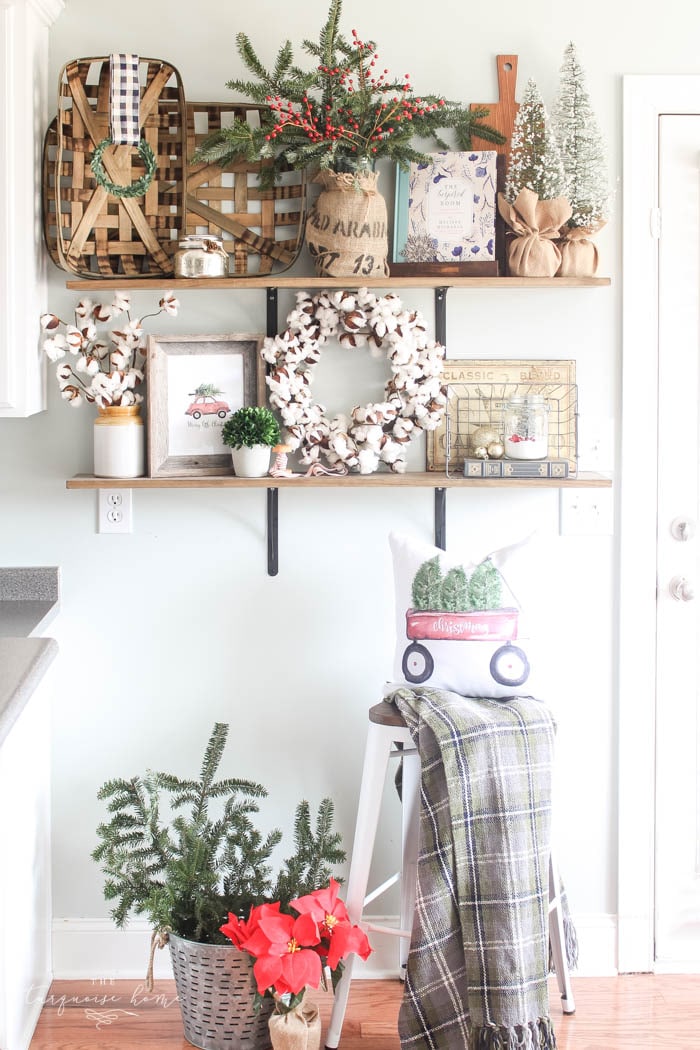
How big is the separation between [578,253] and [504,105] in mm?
366

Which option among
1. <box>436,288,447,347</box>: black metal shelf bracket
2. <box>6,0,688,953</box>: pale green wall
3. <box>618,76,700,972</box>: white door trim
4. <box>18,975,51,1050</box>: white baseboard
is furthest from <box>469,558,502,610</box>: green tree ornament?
<box>18,975,51,1050</box>: white baseboard

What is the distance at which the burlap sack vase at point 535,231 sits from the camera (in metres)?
2.10

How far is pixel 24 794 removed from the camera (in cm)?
199

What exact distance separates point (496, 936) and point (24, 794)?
0.92 m

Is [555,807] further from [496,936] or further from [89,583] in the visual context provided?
[89,583]

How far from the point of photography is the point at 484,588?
201 cm

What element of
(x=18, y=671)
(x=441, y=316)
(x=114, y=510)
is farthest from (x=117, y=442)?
(x=441, y=316)

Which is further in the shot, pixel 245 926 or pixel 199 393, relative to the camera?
pixel 199 393

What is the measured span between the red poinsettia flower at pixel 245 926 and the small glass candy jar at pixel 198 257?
1233 millimetres

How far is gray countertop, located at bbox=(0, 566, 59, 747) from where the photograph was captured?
1583 millimetres

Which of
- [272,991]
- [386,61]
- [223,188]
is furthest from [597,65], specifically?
[272,991]

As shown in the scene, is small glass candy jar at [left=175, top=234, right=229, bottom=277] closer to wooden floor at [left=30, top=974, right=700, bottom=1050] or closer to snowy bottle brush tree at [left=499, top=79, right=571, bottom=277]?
snowy bottle brush tree at [left=499, top=79, right=571, bottom=277]

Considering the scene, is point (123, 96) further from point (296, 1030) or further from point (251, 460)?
point (296, 1030)

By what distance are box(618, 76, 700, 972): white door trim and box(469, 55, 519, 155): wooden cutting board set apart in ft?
0.82
